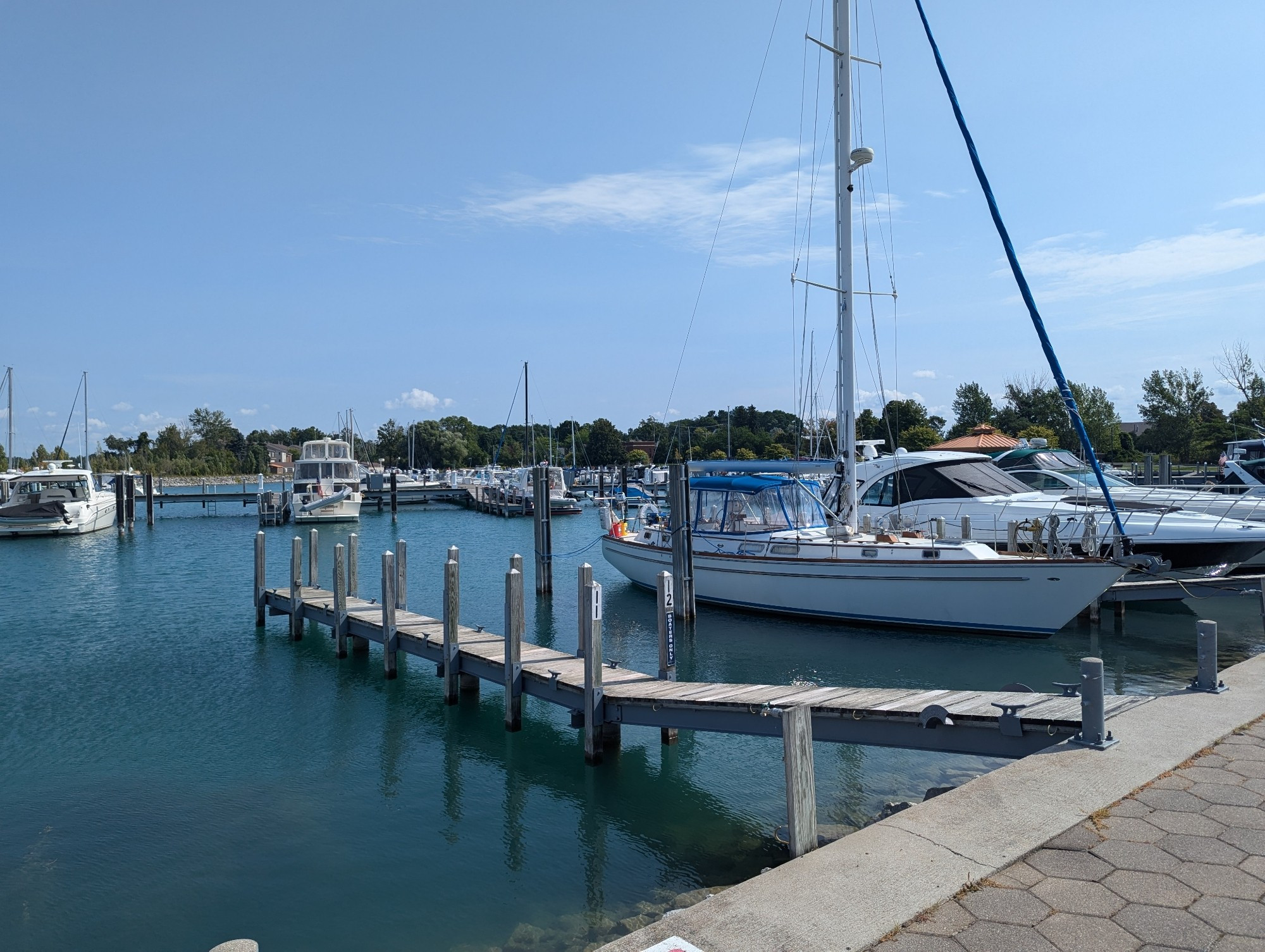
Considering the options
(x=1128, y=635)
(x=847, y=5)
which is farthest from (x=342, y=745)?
(x=847, y=5)

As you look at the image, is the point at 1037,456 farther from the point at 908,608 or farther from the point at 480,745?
the point at 480,745

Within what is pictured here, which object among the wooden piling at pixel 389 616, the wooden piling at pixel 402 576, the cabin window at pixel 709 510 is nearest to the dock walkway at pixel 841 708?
the wooden piling at pixel 389 616

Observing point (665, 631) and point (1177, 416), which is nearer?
point (665, 631)

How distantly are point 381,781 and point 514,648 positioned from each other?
7.22 ft

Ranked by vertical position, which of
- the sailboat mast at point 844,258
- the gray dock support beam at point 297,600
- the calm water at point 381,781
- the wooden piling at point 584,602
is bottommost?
the calm water at point 381,781

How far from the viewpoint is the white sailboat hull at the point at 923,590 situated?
1502cm

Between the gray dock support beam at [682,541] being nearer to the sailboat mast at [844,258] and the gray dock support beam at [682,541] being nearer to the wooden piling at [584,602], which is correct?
the sailboat mast at [844,258]

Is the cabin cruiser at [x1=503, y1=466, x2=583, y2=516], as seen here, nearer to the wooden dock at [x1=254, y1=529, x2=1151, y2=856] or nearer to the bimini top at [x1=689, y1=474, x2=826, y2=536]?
the bimini top at [x1=689, y1=474, x2=826, y2=536]

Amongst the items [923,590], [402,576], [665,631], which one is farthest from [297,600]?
[923,590]

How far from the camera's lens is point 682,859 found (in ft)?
25.9

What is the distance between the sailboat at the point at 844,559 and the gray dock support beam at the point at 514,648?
24.1 feet

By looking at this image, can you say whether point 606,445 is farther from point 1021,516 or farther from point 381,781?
point 381,781

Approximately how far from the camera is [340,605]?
15336 mm

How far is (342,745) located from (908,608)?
33.9 feet
